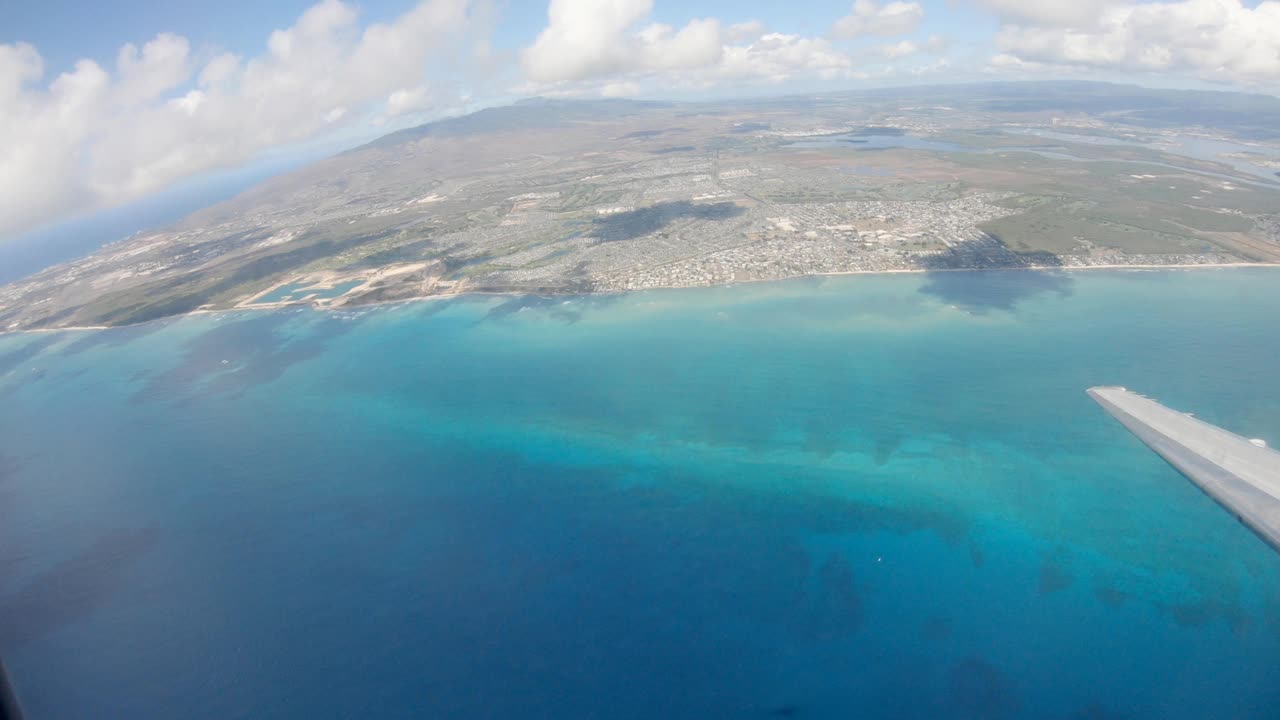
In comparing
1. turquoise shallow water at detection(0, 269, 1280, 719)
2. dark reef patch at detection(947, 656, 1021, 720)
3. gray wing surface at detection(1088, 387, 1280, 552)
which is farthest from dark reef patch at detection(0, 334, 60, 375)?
gray wing surface at detection(1088, 387, 1280, 552)

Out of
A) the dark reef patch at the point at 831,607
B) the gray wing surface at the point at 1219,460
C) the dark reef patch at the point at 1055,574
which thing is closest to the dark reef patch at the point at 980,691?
the dark reef patch at the point at 831,607

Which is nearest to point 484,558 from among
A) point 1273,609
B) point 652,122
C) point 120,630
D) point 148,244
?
point 120,630

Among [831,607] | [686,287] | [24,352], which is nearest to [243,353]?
[24,352]

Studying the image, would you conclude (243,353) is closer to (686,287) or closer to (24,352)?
(24,352)

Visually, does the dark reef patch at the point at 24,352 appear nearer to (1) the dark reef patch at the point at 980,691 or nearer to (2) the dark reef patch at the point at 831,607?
(2) the dark reef patch at the point at 831,607

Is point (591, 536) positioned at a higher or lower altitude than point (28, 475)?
lower

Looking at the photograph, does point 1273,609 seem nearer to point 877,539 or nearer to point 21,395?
point 877,539

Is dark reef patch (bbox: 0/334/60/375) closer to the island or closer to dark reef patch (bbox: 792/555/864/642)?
the island
